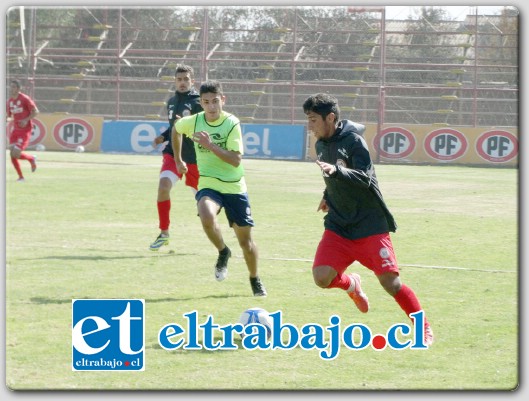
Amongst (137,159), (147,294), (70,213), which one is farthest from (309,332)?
(137,159)

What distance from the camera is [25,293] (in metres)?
9.89

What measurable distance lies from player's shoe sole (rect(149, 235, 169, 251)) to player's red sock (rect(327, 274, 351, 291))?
4550 millimetres

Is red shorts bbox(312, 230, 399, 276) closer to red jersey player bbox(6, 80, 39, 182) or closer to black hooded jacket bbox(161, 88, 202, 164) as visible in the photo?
black hooded jacket bbox(161, 88, 202, 164)

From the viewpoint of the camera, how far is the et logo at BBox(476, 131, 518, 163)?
33.9 m

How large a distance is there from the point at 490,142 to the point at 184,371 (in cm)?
2836

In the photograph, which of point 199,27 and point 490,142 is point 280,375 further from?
point 199,27

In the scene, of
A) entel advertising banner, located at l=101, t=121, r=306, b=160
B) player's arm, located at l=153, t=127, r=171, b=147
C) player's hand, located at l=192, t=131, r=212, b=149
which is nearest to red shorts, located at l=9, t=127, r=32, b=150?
player's arm, located at l=153, t=127, r=171, b=147

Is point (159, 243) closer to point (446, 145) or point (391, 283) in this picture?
Answer: point (391, 283)

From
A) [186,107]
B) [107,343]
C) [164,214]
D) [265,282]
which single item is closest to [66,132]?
[164,214]

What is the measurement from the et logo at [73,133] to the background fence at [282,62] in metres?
2.32

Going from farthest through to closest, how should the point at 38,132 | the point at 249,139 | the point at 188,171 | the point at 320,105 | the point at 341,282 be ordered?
the point at 38,132 → the point at 249,139 → the point at 188,171 → the point at 341,282 → the point at 320,105

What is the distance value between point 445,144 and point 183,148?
73.3ft

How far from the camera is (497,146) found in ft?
112

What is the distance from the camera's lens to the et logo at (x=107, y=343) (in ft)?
23.4
